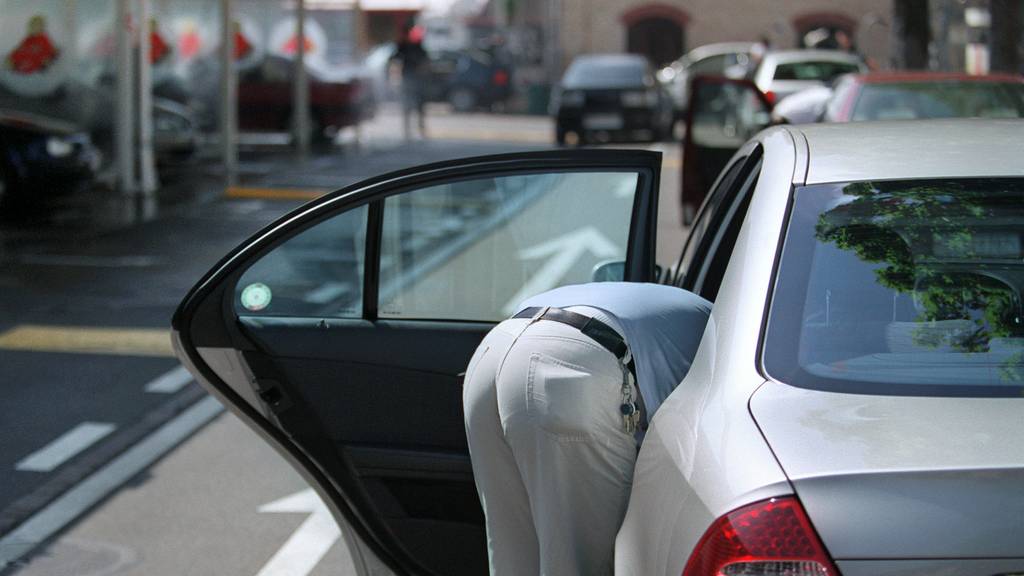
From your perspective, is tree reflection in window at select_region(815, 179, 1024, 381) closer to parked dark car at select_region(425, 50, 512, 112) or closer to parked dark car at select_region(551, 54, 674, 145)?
parked dark car at select_region(551, 54, 674, 145)

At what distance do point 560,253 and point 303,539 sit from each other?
2.08 m

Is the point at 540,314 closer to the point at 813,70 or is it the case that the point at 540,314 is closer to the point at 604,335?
the point at 604,335

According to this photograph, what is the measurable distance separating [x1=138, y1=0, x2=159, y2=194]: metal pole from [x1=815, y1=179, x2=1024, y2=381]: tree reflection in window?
13.4 meters

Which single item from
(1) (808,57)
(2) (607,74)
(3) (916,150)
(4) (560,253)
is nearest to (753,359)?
(3) (916,150)

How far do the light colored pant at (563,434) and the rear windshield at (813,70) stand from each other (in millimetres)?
20258

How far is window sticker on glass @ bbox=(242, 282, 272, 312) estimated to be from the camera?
371cm

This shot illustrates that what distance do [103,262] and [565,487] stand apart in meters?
9.49

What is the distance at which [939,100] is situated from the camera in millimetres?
11539

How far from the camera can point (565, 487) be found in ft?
9.16

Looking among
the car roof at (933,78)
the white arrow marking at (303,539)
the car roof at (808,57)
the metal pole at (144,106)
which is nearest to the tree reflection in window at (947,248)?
the white arrow marking at (303,539)

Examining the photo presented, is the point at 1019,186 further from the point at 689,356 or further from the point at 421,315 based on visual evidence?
the point at 421,315

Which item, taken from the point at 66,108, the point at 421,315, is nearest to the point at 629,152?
the point at 421,315

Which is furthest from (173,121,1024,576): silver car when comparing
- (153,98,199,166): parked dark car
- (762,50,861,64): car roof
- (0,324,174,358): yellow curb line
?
(762,50,861,64): car roof

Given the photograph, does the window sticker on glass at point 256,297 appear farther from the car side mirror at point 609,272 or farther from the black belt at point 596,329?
the black belt at point 596,329
